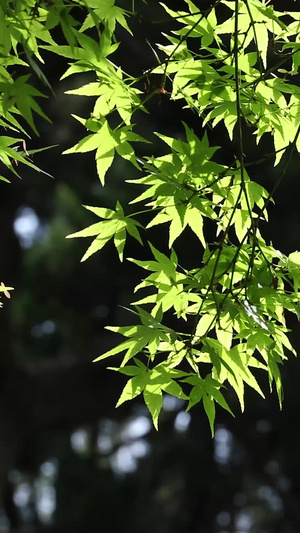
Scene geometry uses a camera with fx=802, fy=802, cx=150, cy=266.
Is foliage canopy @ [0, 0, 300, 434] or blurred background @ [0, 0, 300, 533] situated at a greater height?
foliage canopy @ [0, 0, 300, 434]

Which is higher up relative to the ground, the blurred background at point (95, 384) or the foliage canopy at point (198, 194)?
the foliage canopy at point (198, 194)

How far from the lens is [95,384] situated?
14.4 ft

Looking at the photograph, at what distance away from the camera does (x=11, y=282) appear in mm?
4223

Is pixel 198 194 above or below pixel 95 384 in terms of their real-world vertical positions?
above

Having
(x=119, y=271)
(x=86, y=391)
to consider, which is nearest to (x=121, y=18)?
(x=119, y=271)

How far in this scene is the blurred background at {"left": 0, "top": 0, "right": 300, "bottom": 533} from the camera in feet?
12.7

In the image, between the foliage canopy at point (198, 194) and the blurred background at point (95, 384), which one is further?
the blurred background at point (95, 384)

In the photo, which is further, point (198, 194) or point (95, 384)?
point (95, 384)

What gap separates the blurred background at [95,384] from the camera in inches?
152

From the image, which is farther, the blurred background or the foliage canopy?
the blurred background

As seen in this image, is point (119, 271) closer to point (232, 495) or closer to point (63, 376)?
point (63, 376)

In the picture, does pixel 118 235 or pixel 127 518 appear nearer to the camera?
pixel 118 235

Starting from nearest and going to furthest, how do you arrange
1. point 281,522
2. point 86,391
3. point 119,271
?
1. point 119,271
2. point 86,391
3. point 281,522

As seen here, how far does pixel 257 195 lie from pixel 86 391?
11.7 feet
